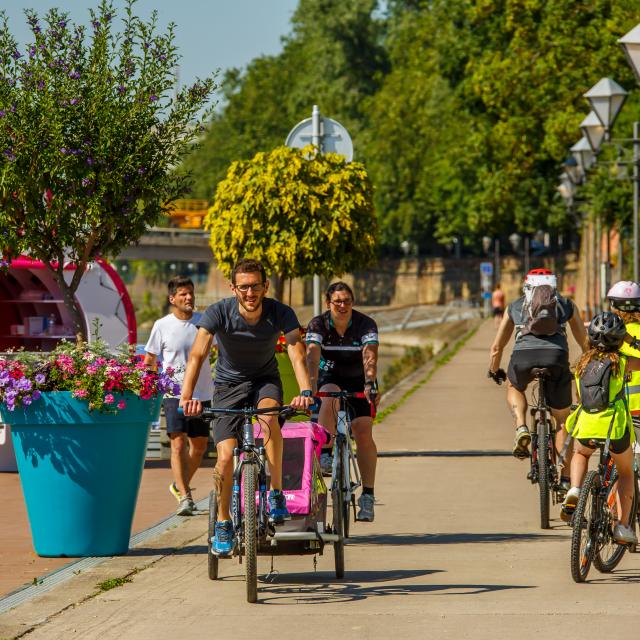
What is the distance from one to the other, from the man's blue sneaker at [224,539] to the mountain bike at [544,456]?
10.1 ft

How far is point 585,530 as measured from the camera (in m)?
8.20

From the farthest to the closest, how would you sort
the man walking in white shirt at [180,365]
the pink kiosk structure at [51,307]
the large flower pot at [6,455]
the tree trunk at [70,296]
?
the pink kiosk structure at [51,307], the large flower pot at [6,455], the tree trunk at [70,296], the man walking in white shirt at [180,365]

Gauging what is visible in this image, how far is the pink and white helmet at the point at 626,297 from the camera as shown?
30.4ft

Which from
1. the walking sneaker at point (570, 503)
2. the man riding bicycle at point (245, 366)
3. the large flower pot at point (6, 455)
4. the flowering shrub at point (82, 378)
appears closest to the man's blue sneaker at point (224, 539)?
the man riding bicycle at point (245, 366)

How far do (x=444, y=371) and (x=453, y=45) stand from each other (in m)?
29.0

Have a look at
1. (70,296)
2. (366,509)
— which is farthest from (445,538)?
(70,296)

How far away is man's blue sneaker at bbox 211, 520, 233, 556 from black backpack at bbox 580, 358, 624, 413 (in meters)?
1.97

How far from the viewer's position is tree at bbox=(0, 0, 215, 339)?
11.1m

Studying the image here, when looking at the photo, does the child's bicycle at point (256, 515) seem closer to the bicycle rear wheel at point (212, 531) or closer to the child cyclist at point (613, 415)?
the bicycle rear wheel at point (212, 531)

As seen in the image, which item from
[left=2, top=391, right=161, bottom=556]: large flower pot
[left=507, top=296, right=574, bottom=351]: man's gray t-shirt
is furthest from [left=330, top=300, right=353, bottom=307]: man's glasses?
[left=2, top=391, right=161, bottom=556]: large flower pot

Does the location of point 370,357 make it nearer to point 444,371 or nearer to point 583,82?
point 444,371

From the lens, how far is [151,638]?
682 centimetres

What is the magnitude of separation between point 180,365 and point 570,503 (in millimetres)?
3814

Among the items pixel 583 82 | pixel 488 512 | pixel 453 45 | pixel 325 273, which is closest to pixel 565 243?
pixel 453 45
